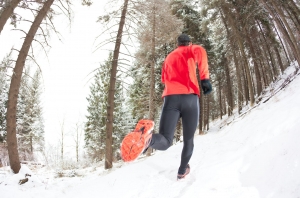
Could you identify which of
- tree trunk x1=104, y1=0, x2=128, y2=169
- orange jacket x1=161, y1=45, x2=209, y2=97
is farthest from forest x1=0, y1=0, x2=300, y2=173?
orange jacket x1=161, y1=45, x2=209, y2=97

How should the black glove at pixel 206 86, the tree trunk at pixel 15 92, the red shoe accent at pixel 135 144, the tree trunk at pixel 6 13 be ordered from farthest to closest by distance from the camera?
the tree trunk at pixel 15 92
the tree trunk at pixel 6 13
the black glove at pixel 206 86
the red shoe accent at pixel 135 144

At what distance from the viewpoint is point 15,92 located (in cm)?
811

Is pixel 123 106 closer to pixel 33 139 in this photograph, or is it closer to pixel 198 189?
pixel 33 139

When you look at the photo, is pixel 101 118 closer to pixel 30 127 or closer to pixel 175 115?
pixel 30 127

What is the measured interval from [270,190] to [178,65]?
74.6 inches

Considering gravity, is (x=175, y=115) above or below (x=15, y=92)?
below

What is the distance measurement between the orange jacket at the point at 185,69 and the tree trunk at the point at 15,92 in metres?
6.91

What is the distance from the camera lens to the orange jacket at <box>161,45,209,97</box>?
3152 mm

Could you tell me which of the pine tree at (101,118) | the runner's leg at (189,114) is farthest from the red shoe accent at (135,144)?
the pine tree at (101,118)

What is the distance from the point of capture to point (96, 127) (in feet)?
83.6

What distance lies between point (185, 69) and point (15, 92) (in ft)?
23.7

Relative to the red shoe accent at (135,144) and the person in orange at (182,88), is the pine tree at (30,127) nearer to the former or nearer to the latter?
the person in orange at (182,88)

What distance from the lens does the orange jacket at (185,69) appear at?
3152 mm

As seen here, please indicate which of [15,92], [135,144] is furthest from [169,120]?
[15,92]
